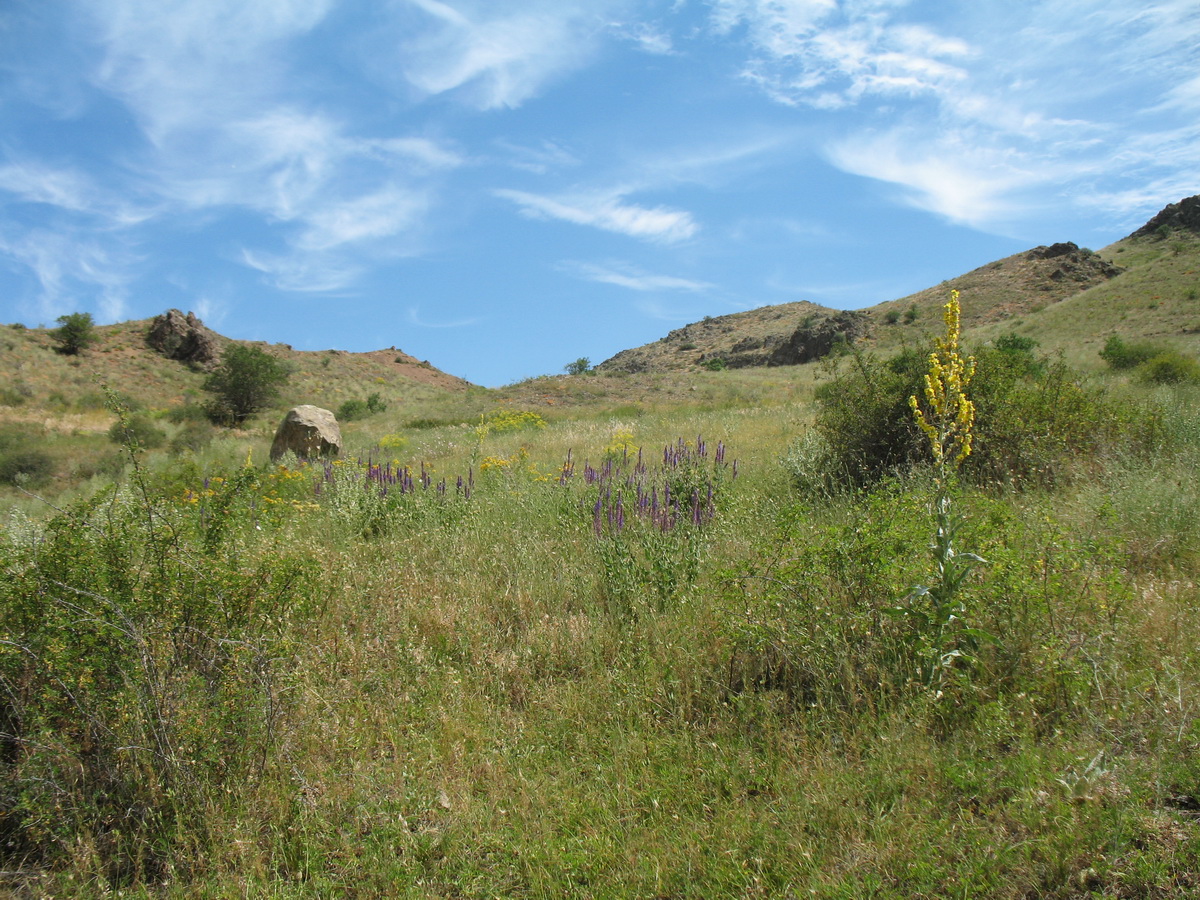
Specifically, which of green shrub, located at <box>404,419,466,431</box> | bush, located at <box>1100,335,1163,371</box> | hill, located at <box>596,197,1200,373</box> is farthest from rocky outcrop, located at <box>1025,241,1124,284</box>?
green shrub, located at <box>404,419,466,431</box>

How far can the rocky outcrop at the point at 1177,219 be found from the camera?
5172cm

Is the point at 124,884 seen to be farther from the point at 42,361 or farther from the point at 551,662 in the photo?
the point at 42,361

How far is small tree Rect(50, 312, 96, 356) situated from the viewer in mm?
37656

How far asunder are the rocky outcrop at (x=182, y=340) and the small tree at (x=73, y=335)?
3772 millimetres

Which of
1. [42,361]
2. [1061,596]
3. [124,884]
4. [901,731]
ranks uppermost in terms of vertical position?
[42,361]

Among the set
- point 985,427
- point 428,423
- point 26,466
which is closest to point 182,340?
point 26,466

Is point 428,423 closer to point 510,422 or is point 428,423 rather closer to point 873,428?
point 510,422

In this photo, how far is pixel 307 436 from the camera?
623 inches

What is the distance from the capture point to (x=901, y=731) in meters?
2.83

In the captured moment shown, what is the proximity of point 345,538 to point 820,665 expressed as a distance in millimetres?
4602

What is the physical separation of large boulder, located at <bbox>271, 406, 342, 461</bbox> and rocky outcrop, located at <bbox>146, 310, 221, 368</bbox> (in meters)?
31.1

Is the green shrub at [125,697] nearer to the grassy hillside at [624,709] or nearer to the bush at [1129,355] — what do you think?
the grassy hillside at [624,709]

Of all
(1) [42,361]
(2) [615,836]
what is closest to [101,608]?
(2) [615,836]

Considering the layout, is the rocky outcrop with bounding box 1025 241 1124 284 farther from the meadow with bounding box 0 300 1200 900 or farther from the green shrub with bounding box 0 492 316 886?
the green shrub with bounding box 0 492 316 886
